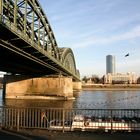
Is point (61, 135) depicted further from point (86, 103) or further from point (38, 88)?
point (38, 88)

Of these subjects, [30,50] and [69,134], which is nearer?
[69,134]

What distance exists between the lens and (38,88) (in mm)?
94188

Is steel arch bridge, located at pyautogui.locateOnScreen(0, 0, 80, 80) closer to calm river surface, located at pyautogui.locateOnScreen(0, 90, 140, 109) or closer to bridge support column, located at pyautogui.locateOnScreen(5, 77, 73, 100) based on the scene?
calm river surface, located at pyautogui.locateOnScreen(0, 90, 140, 109)

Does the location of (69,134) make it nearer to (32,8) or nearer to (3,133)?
(3,133)

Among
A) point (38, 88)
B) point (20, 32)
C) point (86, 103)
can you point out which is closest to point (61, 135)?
point (20, 32)

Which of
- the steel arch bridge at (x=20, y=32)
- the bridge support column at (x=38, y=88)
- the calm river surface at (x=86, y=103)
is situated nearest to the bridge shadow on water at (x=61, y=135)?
the steel arch bridge at (x=20, y=32)

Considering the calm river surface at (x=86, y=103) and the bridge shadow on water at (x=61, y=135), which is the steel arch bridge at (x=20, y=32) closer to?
the calm river surface at (x=86, y=103)

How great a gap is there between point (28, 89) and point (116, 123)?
235ft

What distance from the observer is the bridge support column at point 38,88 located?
301ft

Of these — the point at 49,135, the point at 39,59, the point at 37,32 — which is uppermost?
the point at 37,32

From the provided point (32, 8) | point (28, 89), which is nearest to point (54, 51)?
point (28, 89)

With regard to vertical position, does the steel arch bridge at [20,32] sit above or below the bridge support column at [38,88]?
above

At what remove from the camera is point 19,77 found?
96.8 meters

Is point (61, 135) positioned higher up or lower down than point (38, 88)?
lower down
